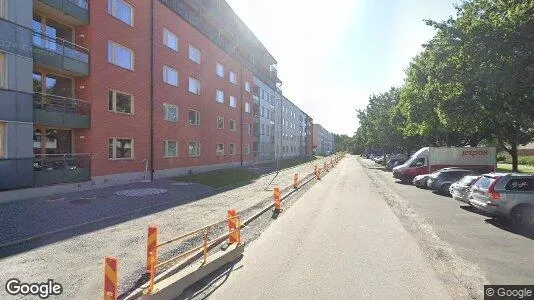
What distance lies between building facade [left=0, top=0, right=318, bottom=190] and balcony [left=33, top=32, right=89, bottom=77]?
2.0 inches

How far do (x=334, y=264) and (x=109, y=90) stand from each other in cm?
1881

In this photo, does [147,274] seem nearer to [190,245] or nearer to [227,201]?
[190,245]

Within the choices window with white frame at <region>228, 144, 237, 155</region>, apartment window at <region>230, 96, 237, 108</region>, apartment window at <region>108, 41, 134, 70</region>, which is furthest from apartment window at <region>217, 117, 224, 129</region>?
apartment window at <region>108, 41, 134, 70</region>

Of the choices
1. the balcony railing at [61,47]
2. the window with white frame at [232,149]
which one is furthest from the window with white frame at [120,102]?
the window with white frame at [232,149]

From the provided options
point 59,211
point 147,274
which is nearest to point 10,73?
point 59,211

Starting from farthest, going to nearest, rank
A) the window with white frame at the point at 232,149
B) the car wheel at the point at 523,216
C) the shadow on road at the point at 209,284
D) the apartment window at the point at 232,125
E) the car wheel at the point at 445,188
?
the apartment window at the point at 232,125
the window with white frame at the point at 232,149
the car wheel at the point at 445,188
the car wheel at the point at 523,216
the shadow on road at the point at 209,284

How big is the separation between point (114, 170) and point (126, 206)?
8.17 metres

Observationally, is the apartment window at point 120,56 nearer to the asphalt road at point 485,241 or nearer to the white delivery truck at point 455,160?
the asphalt road at point 485,241

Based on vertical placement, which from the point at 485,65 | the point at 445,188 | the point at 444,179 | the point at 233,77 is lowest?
the point at 445,188

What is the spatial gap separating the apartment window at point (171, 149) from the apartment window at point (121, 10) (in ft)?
30.2

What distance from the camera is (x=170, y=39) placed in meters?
29.5

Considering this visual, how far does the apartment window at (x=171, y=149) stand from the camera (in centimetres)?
2881

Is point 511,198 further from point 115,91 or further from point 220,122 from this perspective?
point 220,122

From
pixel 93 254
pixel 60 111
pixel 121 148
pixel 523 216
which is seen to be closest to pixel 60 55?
pixel 60 111
